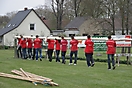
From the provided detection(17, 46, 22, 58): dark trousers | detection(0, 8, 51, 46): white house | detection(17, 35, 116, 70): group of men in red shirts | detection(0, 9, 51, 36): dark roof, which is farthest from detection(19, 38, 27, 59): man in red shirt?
detection(0, 9, 51, 36): dark roof

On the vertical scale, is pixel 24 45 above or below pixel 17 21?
below

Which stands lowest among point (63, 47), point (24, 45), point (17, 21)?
point (63, 47)

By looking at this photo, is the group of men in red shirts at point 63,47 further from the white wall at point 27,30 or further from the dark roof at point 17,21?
the dark roof at point 17,21

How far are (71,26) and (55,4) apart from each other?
283 inches

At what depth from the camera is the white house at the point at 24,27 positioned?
206ft

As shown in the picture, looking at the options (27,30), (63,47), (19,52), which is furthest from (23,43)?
(27,30)

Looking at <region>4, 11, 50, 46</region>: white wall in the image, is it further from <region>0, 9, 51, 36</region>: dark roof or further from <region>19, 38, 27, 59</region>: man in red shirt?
<region>19, 38, 27, 59</region>: man in red shirt

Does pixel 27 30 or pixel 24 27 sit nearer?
pixel 24 27

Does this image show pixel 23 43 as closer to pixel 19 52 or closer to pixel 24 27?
pixel 19 52

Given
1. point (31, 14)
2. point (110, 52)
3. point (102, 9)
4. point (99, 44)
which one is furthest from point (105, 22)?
point (110, 52)

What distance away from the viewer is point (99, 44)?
41.1 m

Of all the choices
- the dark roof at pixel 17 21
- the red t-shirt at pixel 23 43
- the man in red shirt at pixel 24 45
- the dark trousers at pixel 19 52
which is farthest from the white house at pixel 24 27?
the red t-shirt at pixel 23 43

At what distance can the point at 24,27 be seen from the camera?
210 ft

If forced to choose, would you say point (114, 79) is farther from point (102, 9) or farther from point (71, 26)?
point (71, 26)
